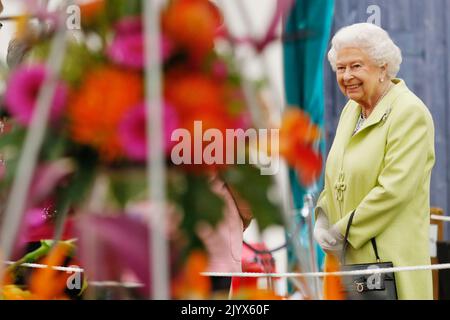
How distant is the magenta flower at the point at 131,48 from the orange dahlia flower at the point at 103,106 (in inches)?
0.4

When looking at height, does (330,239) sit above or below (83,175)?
above

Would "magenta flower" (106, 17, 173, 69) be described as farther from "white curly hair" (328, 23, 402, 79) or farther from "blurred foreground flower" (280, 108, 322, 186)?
"white curly hair" (328, 23, 402, 79)

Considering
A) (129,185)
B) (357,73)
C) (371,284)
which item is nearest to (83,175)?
(129,185)

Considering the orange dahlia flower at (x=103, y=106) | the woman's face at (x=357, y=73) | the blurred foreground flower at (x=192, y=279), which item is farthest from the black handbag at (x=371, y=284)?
the orange dahlia flower at (x=103, y=106)

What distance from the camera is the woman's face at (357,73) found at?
2.69m

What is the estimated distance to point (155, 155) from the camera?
1.07 m

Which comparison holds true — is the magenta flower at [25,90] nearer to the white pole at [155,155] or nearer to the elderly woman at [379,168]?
the white pole at [155,155]

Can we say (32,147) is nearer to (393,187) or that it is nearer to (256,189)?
(256,189)

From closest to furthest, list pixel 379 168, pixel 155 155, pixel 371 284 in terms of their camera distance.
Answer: pixel 155 155, pixel 371 284, pixel 379 168

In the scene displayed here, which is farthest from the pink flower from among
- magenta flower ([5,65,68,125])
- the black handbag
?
the black handbag

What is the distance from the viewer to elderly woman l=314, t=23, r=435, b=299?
259 cm

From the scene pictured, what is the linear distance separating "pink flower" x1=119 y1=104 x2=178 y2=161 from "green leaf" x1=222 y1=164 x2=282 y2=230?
9 centimetres

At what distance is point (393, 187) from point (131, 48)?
1.54 meters
